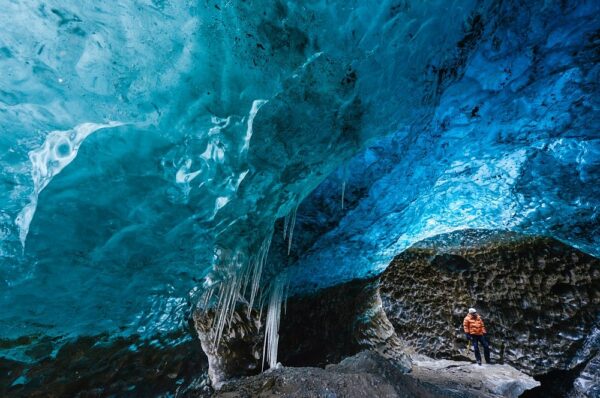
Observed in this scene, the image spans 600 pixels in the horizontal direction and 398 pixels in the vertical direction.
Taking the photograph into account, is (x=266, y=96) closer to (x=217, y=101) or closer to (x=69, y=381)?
(x=217, y=101)

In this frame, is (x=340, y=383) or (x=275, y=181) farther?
(x=275, y=181)

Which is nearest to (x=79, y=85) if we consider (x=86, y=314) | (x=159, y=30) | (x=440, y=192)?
(x=159, y=30)

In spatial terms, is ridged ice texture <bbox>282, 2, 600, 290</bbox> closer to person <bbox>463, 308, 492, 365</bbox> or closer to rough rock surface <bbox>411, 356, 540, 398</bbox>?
person <bbox>463, 308, 492, 365</bbox>

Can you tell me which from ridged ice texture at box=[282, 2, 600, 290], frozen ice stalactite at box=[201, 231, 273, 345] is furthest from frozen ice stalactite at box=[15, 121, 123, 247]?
ridged ice texture at box=[282, 2, 600, 290]

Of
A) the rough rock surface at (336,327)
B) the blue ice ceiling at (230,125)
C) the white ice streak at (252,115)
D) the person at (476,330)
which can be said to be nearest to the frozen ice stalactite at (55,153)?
the blue ice ceiling at (230,125)

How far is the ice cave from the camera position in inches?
102

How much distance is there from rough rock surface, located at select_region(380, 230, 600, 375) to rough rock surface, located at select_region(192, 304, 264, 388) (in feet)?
13.4

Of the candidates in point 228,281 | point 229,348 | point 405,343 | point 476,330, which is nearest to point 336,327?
point 405,343

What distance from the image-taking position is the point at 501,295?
7547mm

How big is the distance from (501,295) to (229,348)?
20.8 feet

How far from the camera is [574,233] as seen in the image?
6387 millimetres

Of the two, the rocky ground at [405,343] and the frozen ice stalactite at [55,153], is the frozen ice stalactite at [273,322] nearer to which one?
the rocky ground at [405,343]

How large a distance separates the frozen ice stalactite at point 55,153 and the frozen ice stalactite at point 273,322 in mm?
4601

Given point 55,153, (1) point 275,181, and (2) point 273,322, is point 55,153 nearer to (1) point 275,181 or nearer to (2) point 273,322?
(1) point 275,181
